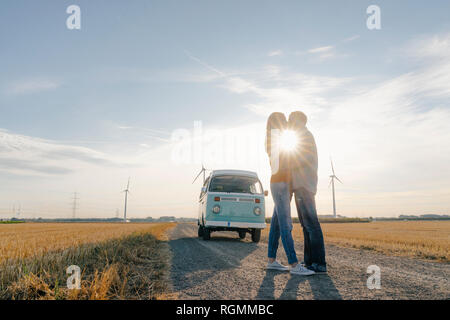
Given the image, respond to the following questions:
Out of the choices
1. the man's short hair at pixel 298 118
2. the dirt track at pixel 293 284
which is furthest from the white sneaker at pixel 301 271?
the man's short hair at pixel 298 118

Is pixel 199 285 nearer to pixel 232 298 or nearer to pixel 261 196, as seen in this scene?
pixel 232 298

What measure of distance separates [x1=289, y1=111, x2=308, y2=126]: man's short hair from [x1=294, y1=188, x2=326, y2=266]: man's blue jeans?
3.28 feet

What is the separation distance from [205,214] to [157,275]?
5.91 meters

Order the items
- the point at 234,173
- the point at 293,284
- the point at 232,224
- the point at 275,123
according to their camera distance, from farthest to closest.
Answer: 1. the point at 234,173
2. the point at 232,224
3. the point at 275,123
4. the point at 293,284

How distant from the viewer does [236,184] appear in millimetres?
10523

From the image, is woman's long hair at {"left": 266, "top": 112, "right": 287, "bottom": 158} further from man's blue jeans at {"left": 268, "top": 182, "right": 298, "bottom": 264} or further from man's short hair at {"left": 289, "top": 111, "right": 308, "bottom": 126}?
man's blue jeans at {"left": 268, "top": 182, "right": 298, "bottom": 264}

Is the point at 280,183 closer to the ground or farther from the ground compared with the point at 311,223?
farther from the ground

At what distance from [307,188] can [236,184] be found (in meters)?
6.35

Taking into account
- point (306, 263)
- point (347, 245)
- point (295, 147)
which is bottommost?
point (347, 245)

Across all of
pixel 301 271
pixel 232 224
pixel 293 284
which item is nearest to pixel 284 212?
pixel 301 271

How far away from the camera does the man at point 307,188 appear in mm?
4215

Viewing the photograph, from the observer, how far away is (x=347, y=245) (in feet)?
30.5

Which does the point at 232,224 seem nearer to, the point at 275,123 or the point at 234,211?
the point at 234,211
